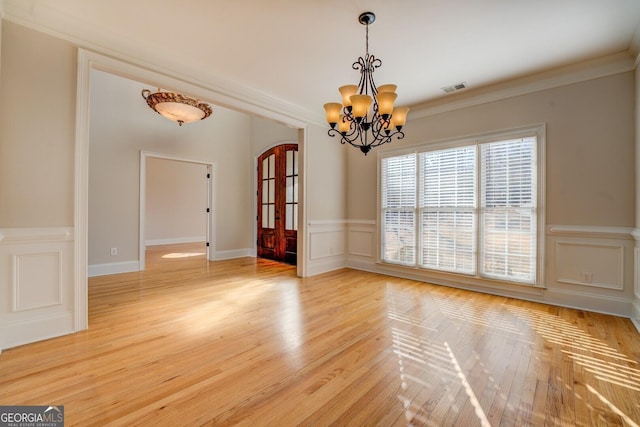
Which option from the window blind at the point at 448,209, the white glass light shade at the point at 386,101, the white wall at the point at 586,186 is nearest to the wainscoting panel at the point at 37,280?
the white glass light shade at the point at 386,101

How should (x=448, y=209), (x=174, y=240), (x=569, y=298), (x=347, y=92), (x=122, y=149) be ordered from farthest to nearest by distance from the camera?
(x=174, y=240)
(x=122, y=149)
(x=448, y=209)
(x=569, y=298)
(x=347, y=92)

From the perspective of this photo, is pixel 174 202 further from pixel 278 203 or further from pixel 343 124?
pixel 343 124

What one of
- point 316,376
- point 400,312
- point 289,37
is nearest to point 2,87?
point 289,37

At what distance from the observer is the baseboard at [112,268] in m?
4.81

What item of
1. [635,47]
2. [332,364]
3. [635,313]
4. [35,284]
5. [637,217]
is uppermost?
[635,47]

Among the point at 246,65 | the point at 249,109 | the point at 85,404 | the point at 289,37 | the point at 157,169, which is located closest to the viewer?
the point at 85,404

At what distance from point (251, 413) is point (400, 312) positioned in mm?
2074

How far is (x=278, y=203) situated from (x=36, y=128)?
14.3 ft

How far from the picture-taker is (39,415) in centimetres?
158

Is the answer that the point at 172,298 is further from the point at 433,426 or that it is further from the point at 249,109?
the point at 433,426

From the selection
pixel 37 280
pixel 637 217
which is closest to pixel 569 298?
pixel 637 217

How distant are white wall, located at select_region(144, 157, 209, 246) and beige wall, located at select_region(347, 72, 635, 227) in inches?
329

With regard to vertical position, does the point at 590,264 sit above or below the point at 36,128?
below

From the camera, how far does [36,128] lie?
8.06 ft
